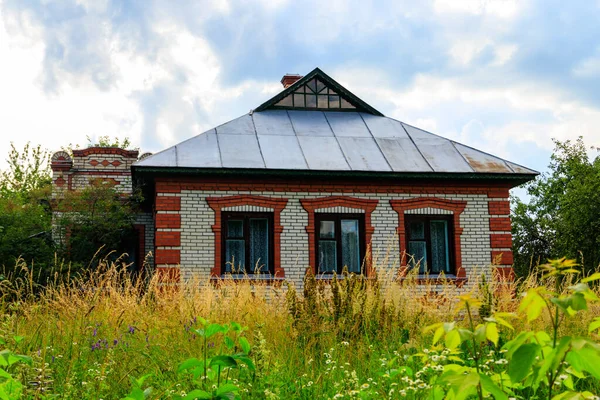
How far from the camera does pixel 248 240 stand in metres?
15.6

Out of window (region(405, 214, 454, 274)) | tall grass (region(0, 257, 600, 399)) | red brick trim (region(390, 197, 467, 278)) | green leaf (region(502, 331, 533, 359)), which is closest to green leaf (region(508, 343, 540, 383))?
green leaf (region(502, 331, 533, 359))

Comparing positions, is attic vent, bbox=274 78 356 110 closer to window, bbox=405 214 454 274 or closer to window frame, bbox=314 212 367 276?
window frame, bbox=314 212 367 276

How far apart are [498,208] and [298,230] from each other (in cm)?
499

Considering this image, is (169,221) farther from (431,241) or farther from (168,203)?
(431,241)

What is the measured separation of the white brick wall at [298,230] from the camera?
15.2 metres

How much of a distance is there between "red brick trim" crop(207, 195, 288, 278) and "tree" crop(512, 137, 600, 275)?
41.7 ft

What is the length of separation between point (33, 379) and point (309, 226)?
11569mm

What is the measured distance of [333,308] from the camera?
23.4 ft

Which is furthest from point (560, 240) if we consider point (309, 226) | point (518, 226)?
point (309, 226)

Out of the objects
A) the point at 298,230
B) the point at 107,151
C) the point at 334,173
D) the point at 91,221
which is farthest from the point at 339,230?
the point at 107,151

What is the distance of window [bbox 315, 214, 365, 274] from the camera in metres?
15.8

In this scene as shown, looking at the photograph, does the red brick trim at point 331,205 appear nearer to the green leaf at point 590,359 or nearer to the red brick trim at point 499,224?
the red brick trim at point 499,224

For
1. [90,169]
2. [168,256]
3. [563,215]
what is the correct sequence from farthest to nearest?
1. [563,215]
2. [90,169]
3. [168,256]

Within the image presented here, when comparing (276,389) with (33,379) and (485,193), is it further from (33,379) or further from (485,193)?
(485,193)
